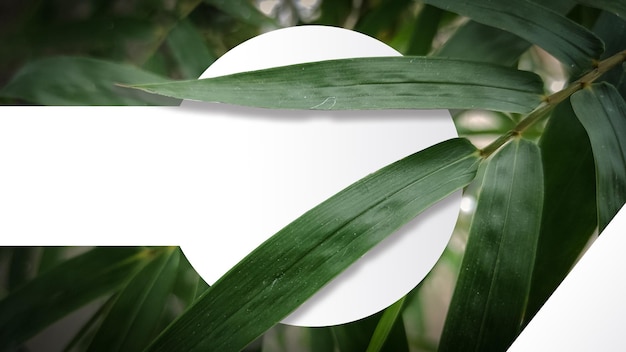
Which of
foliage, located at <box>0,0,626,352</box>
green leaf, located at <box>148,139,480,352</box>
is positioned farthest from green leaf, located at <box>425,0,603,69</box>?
green leaf, located at <box>148,139,480,352</box>

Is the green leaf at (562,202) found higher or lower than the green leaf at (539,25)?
lower

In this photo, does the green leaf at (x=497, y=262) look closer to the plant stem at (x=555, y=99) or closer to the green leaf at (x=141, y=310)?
the plant stem at (x=555, y=99)

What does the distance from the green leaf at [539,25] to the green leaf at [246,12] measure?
14 cm

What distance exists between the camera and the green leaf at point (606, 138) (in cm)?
38

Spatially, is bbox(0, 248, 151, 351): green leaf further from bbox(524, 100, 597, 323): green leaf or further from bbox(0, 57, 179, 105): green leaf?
bbox(524, 100, 597, 323): green leaf

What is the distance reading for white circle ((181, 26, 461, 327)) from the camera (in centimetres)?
40

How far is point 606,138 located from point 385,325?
20 cm

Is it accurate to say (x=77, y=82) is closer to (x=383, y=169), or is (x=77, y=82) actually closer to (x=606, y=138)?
(x=383, y=169)

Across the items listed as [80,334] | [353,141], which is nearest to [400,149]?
[353,141]

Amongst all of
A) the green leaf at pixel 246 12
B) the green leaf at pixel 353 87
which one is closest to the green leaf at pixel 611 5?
the green leaf at pixel 353 87

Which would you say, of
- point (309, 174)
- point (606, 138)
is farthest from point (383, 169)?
point (606, 138)

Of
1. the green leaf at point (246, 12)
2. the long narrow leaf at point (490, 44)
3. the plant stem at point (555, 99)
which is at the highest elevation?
the green leaf at point (246, 12)

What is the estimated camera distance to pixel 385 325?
41 centimetres

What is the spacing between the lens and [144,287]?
421 mm
